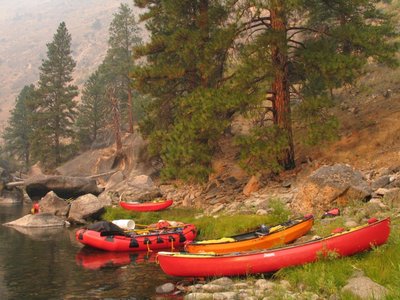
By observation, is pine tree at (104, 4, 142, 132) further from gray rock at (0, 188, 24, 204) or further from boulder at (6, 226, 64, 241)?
boulder at (6, 226, 64, 241)

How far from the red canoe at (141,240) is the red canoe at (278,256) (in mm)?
5779

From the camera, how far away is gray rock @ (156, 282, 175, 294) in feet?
34.0

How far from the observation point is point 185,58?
22656 mm

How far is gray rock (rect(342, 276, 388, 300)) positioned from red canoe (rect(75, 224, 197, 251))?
9.21 metres

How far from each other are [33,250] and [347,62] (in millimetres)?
14751

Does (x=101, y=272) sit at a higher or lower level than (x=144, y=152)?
lower

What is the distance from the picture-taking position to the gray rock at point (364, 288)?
7057 mm

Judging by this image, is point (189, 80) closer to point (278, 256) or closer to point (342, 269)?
point (278, 256)

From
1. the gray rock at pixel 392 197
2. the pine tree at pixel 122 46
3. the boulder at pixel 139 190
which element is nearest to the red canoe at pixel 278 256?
the gray rock at pixel 392 197

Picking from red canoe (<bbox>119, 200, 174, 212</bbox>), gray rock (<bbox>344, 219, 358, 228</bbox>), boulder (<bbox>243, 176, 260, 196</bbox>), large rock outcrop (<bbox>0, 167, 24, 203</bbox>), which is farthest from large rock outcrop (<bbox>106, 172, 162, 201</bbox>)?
gray rock (<bbox>344, 219, 358, 228</bbox>)

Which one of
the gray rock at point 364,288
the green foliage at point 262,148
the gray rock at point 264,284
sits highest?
the green foliage at point 262,148

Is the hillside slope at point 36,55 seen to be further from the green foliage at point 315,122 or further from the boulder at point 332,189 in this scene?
the boulder at point 332,189

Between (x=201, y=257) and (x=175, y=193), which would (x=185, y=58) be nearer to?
(x=175, y=193)

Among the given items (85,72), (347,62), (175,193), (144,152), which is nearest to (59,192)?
(144,152)
